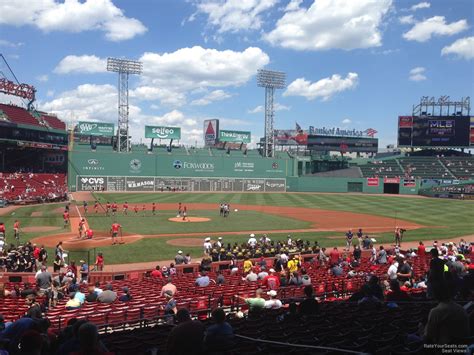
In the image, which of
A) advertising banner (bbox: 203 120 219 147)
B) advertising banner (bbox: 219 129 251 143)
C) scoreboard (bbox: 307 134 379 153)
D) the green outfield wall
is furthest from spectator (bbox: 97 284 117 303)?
advertising banner (bbox: 203 120 219 147)

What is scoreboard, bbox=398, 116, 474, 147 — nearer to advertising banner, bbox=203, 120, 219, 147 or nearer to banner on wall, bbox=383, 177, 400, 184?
banner on wall, bbox=383, 177, 400, 184

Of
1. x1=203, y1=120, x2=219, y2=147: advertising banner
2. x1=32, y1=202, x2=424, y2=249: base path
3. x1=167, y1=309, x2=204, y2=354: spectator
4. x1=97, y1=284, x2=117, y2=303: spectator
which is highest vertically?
x1=203, y1=120, x2=219, y2=147: advertising banner

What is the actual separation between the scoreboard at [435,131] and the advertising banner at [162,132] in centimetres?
4699

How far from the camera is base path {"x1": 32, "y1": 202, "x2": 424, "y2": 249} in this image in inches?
1169

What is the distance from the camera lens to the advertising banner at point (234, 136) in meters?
96.7

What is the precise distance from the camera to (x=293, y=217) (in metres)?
46.5

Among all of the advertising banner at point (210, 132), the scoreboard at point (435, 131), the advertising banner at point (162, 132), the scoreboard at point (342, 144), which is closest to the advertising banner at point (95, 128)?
the advertising banner at point (162, 132)

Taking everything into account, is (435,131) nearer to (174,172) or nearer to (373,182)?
(373,182)

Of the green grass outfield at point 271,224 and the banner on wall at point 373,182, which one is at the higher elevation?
the banner on wall at point 373,182

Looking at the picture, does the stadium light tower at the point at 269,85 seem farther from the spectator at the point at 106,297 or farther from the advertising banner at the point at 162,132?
the spectator at the point at 106,297

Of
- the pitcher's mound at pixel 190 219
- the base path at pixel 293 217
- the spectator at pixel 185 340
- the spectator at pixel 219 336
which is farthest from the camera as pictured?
the pitcher's mound at pixel 190 219

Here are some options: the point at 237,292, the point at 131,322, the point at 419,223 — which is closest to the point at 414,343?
the point at 131,322

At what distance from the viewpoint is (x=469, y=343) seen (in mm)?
4352

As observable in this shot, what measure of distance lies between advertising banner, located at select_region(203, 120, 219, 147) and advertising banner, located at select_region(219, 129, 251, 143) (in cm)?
1363
